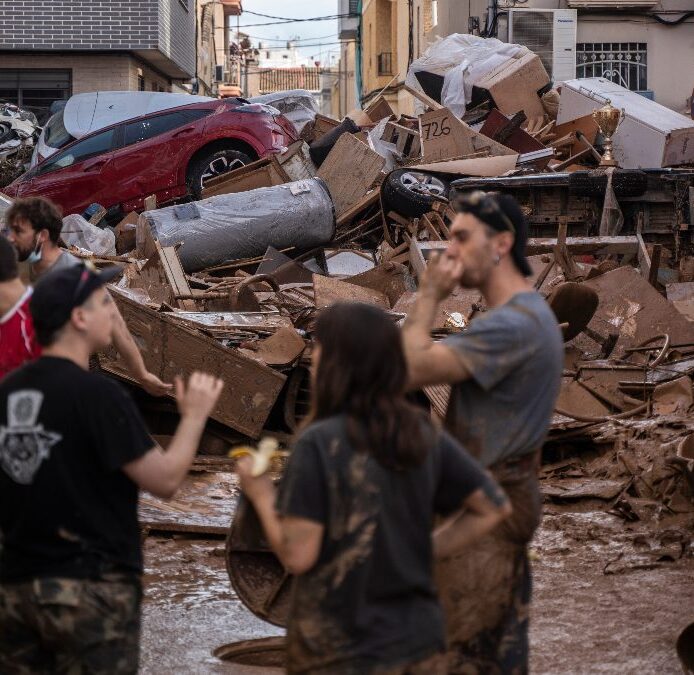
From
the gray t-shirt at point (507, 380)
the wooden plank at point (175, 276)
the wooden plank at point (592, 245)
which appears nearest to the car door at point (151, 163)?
the wooden plank at point (175, 276)

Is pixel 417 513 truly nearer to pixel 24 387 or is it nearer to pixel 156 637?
pixel 24 387

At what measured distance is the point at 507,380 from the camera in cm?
346

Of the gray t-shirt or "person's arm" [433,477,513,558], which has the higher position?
the gray t-shirt

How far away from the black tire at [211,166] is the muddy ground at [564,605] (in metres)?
11.6

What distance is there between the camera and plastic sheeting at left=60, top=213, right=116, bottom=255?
1566 cm

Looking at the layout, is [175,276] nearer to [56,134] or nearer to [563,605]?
[563,605]

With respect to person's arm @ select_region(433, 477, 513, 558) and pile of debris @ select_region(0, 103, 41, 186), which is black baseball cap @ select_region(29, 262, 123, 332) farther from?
pile of debris @ select_region(0, 103, 41, 186)

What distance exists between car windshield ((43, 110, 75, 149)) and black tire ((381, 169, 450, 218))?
730 centimetres

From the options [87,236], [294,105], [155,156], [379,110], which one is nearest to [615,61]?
[379,110]

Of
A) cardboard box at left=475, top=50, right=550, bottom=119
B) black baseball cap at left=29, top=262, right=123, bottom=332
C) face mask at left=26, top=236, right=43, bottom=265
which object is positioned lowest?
face mask at left=26, top=236, right=43, bottom=265

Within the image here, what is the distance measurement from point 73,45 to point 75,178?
11.6 meters

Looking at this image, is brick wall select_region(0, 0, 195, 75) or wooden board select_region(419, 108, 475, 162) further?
brick wall select_region(0, 0, 195, 75)

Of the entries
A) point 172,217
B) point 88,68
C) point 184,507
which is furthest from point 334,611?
point 88,68

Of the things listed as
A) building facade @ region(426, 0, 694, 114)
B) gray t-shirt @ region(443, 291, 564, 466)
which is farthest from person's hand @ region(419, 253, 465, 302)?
building facade @ region(426, 0, 694, 114)
